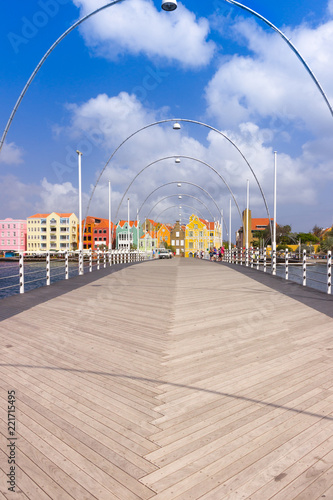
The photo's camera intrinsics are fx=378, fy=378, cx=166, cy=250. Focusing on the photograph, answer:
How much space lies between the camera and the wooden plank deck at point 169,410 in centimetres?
217

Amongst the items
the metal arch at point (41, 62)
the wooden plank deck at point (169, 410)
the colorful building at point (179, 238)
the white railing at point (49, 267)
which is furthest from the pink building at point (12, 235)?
the wooden plank deck at point (169, 410)

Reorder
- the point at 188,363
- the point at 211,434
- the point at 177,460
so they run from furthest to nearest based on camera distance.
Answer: the point at 188,363 < the point at 211,434 < the point at 177,460

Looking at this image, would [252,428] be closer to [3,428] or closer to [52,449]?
[52,449]

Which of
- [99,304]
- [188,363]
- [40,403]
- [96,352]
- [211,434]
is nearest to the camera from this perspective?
[211,434]

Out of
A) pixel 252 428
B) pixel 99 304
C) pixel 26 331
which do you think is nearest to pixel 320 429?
pixel 252 428

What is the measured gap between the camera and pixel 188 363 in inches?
166

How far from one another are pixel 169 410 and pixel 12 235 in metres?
122

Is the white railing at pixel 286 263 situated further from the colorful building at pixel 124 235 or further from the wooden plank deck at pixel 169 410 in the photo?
the colorful building at pixel 124 235

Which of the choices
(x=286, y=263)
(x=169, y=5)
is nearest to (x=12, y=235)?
(x=286, y=263)

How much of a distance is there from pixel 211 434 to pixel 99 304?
6.00 meters

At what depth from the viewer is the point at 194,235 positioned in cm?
10650

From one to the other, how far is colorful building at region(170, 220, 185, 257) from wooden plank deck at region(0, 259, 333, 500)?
106 meters

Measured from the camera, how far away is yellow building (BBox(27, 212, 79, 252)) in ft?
344

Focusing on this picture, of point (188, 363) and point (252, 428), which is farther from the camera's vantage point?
point (188, 363)
